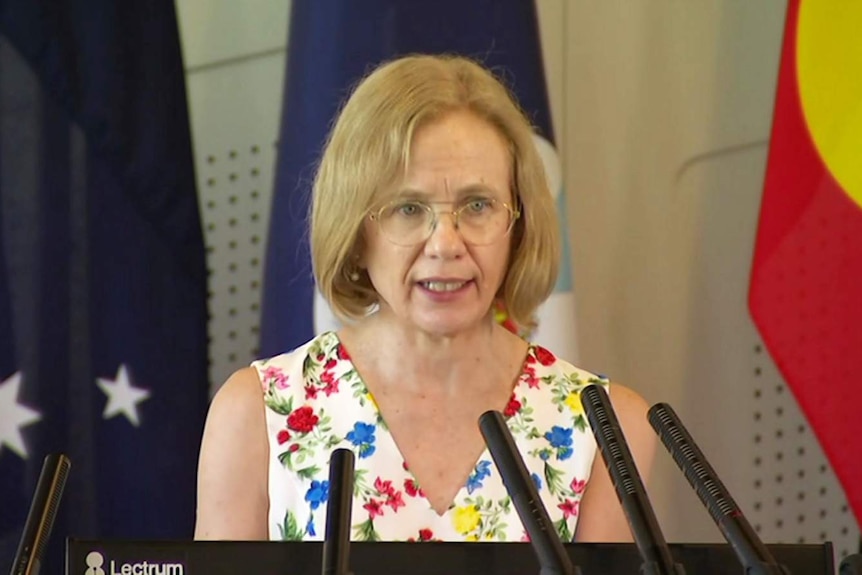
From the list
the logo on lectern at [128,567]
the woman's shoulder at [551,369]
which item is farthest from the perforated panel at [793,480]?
the logo on lectern at [128,567]

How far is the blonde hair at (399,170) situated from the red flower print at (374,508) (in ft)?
0.88

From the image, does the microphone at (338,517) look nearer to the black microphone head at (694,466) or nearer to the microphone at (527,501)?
the microphone at (527,501)

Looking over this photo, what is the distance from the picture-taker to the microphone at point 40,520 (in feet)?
2.77

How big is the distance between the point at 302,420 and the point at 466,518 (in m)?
0.25

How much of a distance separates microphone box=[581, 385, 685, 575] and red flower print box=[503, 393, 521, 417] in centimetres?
81

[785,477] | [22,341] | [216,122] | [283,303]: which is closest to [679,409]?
[785,477]

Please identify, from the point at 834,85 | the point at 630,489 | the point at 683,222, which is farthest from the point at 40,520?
the point at 683,222

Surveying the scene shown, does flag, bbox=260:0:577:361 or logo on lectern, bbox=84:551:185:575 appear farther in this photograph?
flag, bbox=260:0:577:361

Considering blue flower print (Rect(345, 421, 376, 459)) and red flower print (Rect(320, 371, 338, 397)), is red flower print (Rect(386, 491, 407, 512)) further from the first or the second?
red flower print (Rect(320, 371, 338, 397))

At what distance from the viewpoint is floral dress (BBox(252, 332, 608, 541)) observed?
1655mm

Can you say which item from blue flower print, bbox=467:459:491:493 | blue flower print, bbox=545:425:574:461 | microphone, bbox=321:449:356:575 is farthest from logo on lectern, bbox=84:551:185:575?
blue flower print, bbox=545:425:574:461

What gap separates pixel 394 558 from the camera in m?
0.95

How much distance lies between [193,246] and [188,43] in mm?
552

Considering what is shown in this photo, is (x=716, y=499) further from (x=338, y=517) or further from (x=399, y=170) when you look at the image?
(x=399, y=170)
